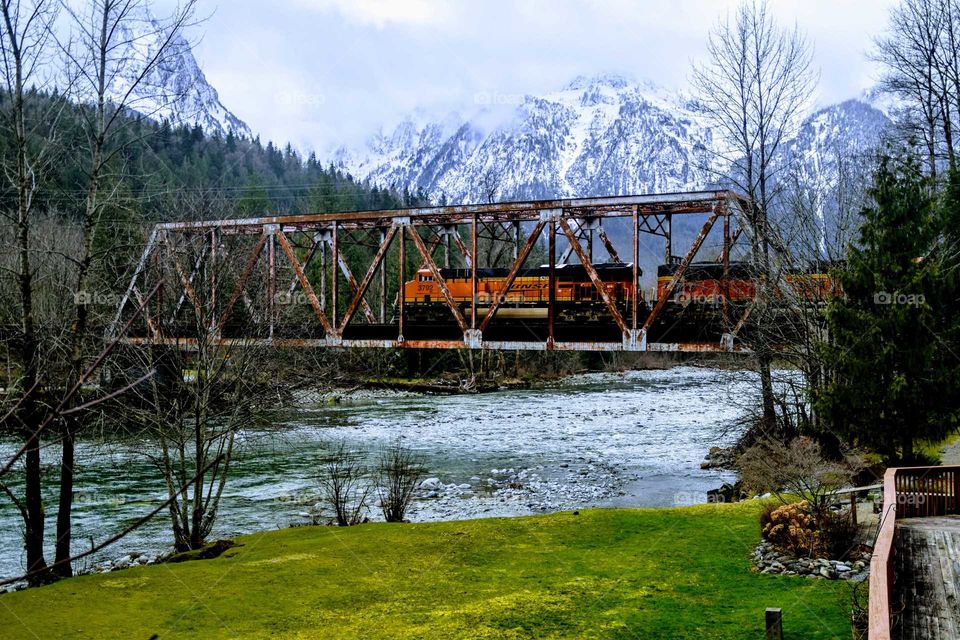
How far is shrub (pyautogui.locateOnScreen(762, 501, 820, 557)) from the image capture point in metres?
12.1

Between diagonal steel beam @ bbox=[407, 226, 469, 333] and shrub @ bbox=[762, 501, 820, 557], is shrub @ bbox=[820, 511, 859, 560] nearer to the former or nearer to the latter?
shrub @ bbox=[762, 501, 820, 557]

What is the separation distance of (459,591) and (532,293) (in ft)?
72.1

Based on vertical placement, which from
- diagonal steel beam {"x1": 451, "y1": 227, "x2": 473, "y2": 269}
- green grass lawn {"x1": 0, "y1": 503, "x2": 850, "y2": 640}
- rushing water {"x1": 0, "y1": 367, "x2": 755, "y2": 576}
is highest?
diagonal steel beam {"x1": 451, "y1": 227, "x2": 473, "y2": 269}

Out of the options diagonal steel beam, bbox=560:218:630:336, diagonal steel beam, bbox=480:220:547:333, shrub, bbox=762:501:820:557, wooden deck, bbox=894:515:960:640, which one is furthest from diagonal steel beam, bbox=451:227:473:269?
wooden deck, bbox=894:515:960:640

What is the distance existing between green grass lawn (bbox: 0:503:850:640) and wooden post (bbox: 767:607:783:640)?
1.73 ft

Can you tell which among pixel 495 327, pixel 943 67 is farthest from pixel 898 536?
pixel 943 67

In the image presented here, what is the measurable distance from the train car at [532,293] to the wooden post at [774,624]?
1892 cm

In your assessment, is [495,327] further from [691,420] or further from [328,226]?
[691,420]

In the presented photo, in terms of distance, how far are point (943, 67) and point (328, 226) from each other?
2406 cm

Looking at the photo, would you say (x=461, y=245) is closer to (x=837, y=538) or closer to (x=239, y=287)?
(x=239, y=287)

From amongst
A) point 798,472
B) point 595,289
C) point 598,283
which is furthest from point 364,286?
point 798,472

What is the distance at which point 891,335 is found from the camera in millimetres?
17578

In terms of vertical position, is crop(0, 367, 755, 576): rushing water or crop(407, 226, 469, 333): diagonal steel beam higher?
crop(407, 226, 469, 333): diagonal steel beam

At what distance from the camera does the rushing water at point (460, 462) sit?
17.4 m
